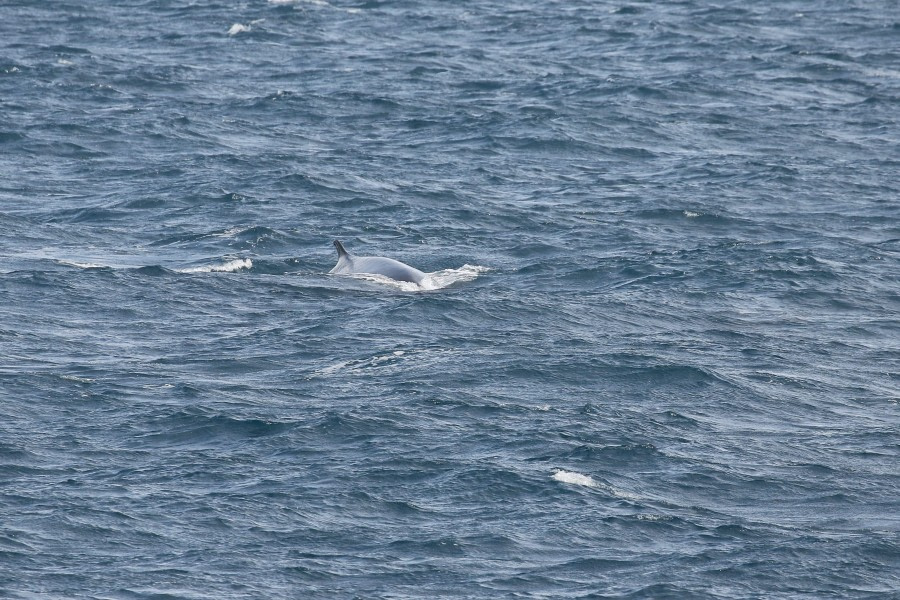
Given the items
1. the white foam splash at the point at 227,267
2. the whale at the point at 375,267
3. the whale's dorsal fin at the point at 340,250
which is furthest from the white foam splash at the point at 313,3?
the whale at the point at 375,267

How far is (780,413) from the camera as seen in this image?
106 feet

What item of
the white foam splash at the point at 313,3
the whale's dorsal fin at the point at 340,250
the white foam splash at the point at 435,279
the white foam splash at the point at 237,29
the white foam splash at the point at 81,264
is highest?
the white foam splash at the point at 313,3

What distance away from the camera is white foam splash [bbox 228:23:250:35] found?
7424 centimetres

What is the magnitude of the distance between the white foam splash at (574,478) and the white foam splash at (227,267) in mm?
14823

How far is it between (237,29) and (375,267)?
3719 cm

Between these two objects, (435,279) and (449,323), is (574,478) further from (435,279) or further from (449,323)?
(435,279)

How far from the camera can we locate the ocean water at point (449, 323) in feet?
84.6

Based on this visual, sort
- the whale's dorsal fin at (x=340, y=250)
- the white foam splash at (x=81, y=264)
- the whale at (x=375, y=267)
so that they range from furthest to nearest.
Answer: the white foam splash at (x=81, y=264) < the whale's dorsal fin at (x=340, y=250) < the whale at (x=375, y=267)

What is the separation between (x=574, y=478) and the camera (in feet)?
93.5

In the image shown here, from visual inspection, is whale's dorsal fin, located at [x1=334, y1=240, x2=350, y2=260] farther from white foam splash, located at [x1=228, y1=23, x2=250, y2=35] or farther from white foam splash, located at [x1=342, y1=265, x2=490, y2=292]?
white foam splash, located at [x1=228, y1=23, x2=250, y2=35]

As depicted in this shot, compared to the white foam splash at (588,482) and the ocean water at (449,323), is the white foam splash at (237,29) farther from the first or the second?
the white foam splash at (588,482)

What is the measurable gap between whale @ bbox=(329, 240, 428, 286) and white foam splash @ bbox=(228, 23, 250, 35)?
3569cm

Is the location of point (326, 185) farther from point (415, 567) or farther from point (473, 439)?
point (415, 567)

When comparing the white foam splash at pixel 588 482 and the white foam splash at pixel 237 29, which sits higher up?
the white foam splash at pixel 237 29
